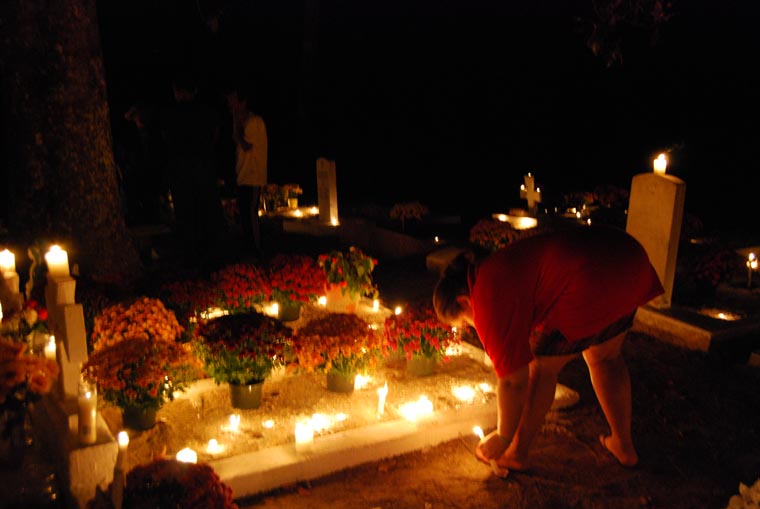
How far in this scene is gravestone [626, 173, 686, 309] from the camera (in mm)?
6035

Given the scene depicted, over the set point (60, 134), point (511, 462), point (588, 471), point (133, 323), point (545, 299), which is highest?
point (60, 134)

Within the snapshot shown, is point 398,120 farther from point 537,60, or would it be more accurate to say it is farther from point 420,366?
point 420,366

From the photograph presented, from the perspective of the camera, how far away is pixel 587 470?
3.73m

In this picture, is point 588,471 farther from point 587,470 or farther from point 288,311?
point 288,311

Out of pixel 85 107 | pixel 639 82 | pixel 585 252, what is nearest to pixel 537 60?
pixel 639 82

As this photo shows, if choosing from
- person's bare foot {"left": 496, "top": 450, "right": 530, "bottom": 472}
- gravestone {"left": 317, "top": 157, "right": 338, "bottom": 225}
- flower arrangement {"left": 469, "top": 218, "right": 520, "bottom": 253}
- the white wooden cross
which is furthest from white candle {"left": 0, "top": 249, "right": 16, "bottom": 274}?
the white wooden cross

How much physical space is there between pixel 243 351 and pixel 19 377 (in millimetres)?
1428

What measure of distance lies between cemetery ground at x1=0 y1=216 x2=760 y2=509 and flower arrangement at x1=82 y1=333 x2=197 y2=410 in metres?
0.55

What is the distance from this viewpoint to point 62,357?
349 cm

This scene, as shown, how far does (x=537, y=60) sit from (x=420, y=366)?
20.1m

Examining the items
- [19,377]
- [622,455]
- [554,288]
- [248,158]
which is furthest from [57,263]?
[248,158]

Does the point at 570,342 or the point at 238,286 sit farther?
the point at 238,286

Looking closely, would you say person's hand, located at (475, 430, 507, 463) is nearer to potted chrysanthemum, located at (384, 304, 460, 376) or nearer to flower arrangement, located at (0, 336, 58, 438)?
potted chrysanthemum, located at (384, 304, 460, 376)

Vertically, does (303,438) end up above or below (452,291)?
below
